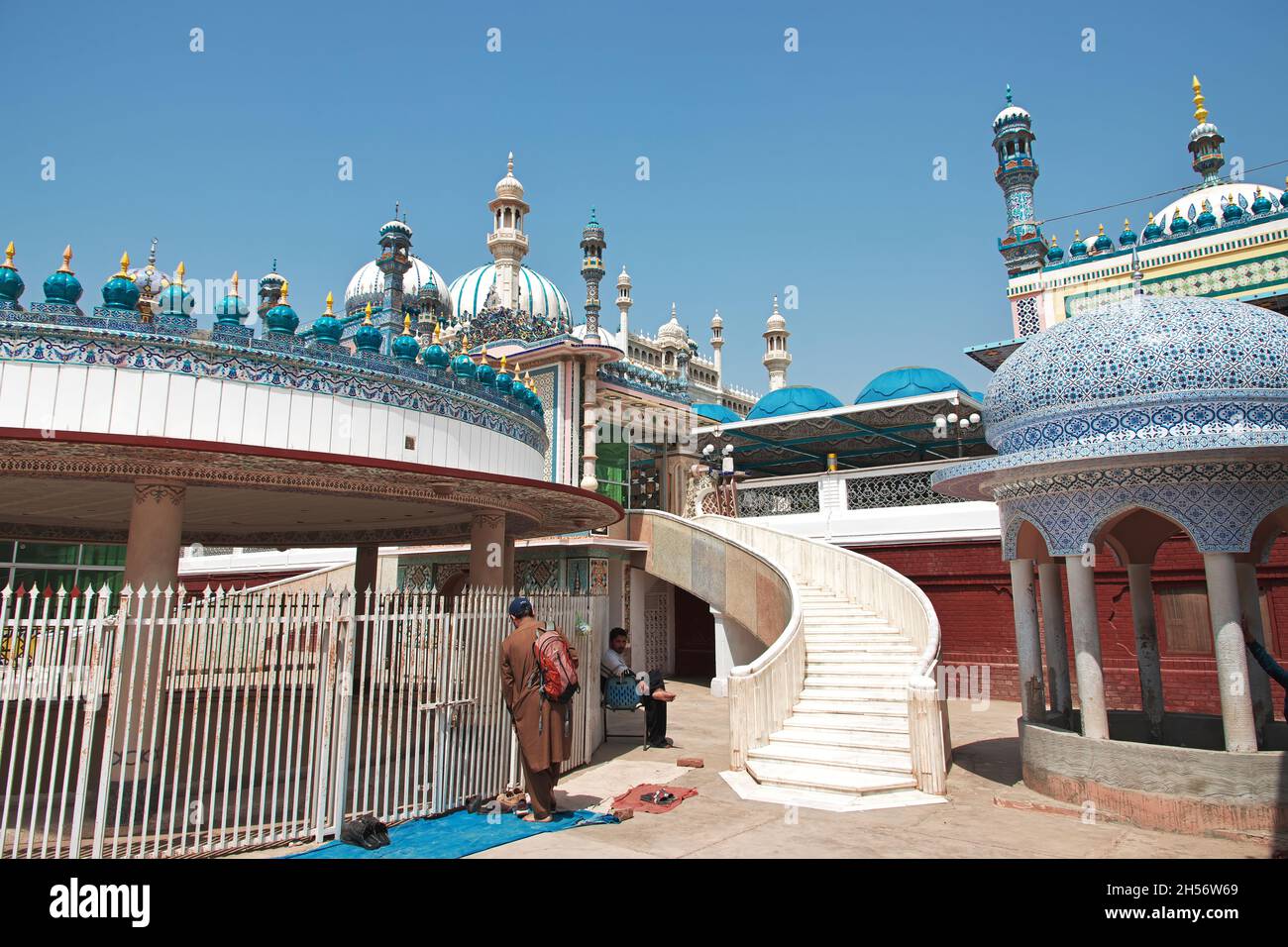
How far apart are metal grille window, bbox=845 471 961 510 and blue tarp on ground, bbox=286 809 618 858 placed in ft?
38.3

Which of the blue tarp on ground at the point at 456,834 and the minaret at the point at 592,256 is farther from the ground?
the minaret at the point at 592,256

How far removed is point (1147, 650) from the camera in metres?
9.40

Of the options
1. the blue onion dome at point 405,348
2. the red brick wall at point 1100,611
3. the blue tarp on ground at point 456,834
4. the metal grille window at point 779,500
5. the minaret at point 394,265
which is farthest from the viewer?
the metal grille window at point 779,500

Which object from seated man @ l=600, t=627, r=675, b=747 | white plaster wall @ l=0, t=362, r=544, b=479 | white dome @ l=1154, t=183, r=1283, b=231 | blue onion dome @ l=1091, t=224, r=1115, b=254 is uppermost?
white dome @ l=1154, t=183, r=1283, b=231

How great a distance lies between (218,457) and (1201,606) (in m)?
14.7

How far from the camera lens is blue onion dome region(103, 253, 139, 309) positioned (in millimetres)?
7965

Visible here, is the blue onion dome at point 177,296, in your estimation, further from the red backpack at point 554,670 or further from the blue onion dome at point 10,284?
the red backpack at point 554,670

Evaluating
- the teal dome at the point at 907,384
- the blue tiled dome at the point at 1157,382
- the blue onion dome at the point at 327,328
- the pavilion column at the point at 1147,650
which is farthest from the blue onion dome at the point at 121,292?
the teal dome at the point at 907,384

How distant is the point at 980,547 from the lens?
15961mm

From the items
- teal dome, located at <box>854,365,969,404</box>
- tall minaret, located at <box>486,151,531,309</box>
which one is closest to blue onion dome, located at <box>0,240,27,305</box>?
teal dome, located at <box>854,365,969,404</box>

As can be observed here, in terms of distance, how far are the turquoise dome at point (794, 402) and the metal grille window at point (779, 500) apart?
3871 mm

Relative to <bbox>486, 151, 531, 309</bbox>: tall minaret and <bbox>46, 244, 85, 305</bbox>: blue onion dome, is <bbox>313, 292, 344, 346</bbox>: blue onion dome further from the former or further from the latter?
<bbox>486, 151, 531, 309</bbox>: tall minaret

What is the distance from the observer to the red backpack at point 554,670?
7.29 metres
